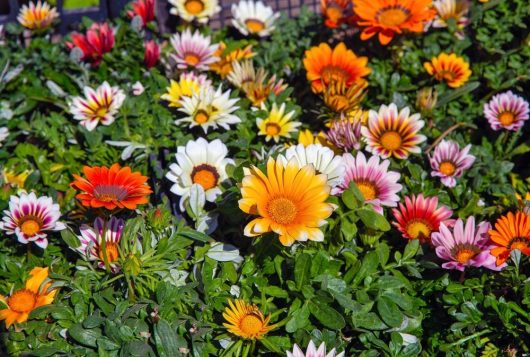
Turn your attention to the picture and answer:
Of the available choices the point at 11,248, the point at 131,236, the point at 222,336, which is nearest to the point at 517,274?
the point at 222,336

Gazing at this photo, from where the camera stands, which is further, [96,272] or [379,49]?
[379,49]

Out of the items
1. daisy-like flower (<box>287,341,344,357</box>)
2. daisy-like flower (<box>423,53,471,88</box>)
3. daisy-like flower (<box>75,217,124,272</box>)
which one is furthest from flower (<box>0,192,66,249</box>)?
daisy-like flower (<box>423,53,471,88</box>)

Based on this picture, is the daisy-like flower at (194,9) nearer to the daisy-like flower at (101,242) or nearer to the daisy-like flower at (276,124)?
the daisy-like flower at (276,124)

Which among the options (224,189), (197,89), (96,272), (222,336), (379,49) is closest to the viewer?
(222,336)

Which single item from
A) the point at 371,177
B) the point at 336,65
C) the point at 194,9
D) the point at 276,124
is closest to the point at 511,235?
the point at 371,177

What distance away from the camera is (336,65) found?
205 cm

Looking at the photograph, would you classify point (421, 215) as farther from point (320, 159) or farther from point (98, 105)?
point (98, 105)

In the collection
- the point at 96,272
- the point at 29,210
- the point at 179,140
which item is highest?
the point at 179,140

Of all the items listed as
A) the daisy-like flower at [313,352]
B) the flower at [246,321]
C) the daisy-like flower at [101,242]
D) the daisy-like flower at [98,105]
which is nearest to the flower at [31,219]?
the daisy-like flower at [101,242]

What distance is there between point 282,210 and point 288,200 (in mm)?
28

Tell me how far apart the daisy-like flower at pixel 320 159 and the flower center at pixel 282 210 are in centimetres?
13

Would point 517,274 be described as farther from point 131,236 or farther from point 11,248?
point 11,248

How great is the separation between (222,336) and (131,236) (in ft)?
0.94

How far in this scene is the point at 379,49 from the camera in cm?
218
